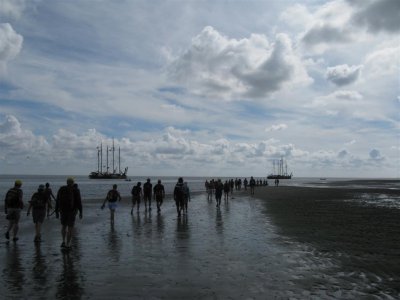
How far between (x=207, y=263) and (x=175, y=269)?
38.0 inches

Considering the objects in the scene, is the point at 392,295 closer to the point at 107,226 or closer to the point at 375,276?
the point at 375,276

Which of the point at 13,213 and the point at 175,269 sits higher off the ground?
the point at 13,213

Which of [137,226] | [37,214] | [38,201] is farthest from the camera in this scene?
[137,226]

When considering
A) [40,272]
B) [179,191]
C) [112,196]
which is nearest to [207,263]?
[40,272]

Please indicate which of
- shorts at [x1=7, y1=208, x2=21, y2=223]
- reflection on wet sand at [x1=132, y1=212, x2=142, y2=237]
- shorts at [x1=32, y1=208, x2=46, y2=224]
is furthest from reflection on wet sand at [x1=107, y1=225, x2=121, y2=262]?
shorts at [x1=7, y1=208, x2=21, y2=223]

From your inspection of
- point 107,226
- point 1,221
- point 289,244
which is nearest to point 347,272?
point 289,244

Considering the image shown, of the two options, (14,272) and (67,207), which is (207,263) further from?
(67,207)

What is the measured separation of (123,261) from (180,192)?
11796mm

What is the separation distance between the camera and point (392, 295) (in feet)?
23.6

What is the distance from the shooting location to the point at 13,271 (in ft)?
29.2

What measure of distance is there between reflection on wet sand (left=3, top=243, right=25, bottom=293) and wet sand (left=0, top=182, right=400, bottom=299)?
0.02 meters

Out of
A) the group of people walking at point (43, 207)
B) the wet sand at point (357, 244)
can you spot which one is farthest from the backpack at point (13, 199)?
the wet sand at point (357, 244)

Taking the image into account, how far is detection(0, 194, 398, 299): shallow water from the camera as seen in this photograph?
24.1 feet

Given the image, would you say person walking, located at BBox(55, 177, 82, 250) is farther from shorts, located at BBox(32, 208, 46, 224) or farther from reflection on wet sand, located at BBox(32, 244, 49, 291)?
shorts, located at BBox(32, 208, 46, 224)
